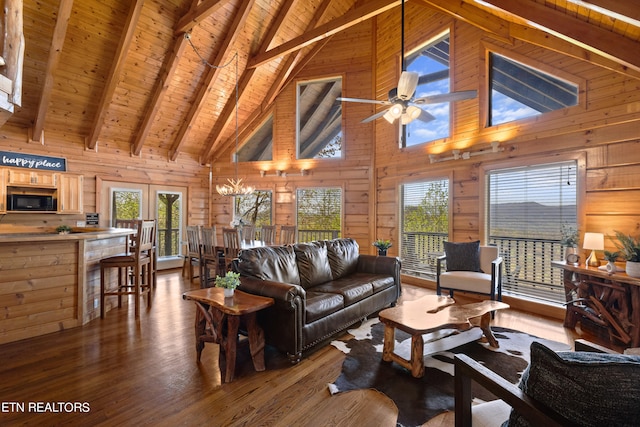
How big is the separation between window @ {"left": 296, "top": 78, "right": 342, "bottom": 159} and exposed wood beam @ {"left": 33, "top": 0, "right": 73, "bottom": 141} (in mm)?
4635

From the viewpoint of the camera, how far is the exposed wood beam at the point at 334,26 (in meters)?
4.86

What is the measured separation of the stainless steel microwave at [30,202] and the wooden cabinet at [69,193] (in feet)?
0.45

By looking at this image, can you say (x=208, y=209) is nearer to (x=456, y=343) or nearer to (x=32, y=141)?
(x=32, y=141)

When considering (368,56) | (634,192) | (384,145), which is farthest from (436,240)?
(368,56)

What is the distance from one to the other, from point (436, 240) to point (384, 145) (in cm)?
236

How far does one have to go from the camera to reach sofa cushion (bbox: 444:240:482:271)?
453cm

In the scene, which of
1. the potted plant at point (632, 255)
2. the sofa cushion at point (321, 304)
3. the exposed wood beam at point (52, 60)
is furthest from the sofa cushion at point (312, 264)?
the exposed wood beam at point (52, 60)

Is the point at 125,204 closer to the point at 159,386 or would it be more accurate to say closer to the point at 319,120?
the point at 319,120

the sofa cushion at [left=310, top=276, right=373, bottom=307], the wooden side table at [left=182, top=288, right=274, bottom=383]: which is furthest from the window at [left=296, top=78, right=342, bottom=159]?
the wooden side table at [left=182, top=288, right=274, bottom=383]

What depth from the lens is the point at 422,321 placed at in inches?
106

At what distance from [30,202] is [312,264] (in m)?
5.71

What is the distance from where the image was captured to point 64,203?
601 centimetres

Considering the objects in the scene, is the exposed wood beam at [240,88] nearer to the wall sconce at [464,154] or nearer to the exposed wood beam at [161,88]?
the exposed wood beam at [161,88]

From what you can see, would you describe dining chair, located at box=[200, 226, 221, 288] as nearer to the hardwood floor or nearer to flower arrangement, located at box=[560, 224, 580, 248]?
the hardwood floor
